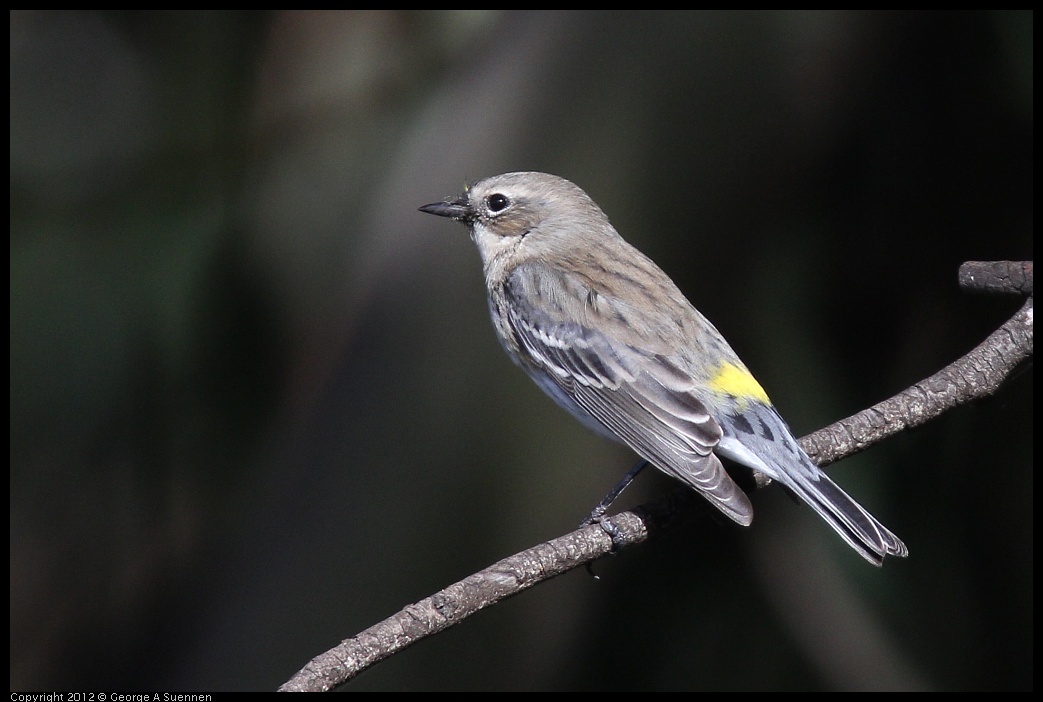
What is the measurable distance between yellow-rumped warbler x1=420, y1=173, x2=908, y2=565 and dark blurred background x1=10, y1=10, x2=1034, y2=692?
14.5 inches

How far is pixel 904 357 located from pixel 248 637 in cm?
243

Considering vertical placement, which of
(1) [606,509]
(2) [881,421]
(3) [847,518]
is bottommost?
(1) [606,509]

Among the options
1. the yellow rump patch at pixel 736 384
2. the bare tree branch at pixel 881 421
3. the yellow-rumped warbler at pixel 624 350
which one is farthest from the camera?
the yellow rump patch at pixel 736 384

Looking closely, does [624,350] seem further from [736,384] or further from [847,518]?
[847,518]

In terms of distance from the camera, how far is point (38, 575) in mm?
3543

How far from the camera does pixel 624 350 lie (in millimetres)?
2602

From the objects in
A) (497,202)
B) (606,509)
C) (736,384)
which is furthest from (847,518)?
(497,202)

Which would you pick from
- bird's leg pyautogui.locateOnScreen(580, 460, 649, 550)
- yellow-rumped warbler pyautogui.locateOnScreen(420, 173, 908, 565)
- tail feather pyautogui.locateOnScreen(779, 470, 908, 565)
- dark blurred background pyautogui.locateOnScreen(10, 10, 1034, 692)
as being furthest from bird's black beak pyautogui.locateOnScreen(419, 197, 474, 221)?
tail feather pyautogui.locateOnScreen(779, 470, 908, 565)

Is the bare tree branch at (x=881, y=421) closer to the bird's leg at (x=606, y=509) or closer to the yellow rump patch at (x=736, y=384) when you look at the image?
the bird's leg at (x=606, y=509)

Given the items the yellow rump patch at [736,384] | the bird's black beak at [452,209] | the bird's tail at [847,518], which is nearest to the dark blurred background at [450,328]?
the bird's black beak at [452,209]

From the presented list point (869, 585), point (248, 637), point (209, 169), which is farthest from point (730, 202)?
point (248, 637)

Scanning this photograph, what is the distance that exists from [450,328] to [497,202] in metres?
0.54

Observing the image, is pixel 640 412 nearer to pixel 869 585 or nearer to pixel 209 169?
pixel 869 585

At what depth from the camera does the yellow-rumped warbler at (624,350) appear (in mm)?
2191
